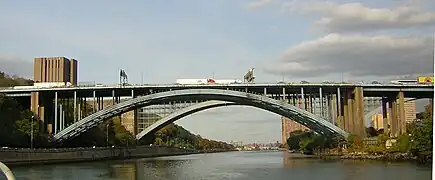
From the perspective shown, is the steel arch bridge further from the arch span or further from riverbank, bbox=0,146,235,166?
the arch span

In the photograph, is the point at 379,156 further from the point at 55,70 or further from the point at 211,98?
the point at 55,70

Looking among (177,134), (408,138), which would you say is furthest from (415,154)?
(177,134)

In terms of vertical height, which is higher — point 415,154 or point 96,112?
point 96,112

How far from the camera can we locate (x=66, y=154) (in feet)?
212

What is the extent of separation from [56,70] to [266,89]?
2552 inches

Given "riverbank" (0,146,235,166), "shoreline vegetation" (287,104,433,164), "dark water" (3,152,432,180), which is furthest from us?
"riverbank" (0,146,235,166)

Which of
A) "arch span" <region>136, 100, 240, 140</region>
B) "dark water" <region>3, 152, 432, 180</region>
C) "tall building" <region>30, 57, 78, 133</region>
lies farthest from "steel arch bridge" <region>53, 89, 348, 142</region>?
"tall building" <region>30, 57, 78, 133</region>

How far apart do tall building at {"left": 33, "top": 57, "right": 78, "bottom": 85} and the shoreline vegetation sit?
201ft

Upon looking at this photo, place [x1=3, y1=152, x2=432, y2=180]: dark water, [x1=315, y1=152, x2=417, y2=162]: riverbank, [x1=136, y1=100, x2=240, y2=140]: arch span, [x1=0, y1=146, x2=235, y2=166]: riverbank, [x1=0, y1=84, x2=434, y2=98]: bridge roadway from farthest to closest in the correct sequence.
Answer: [x1=136, y1=100, x2=240, y2=140]: arch span < [x1=0, y1=84, x2=434, y2=98]: bridge roadway < [x1=315, y1=152, x2=417, y2=162]: riverbank < [x1=0, y1=146, x2=235, y2=166]: riverbank < [x1=3, y1=152, x2=432, y2=180]: dark water

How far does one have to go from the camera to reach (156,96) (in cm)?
6819

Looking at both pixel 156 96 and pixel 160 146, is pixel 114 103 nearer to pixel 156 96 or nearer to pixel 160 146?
pixel 156 96

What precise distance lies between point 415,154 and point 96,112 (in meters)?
38.9

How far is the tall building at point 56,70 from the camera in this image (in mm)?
117981

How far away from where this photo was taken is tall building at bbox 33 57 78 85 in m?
118
